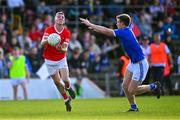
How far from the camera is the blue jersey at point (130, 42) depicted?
18594 millimetres

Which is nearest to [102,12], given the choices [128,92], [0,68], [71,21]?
[71,21]

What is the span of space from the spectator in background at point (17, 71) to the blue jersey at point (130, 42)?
37.9 feet

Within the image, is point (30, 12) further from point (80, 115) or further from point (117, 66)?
point (80, 115)

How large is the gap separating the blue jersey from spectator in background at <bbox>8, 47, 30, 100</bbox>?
1155 cm

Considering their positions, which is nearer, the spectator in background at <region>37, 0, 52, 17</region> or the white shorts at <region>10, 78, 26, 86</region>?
the white shorts at <region>10, 78, 26, 86</region>

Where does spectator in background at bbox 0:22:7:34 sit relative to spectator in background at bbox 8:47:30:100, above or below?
above

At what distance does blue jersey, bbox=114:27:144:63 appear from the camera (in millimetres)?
18594

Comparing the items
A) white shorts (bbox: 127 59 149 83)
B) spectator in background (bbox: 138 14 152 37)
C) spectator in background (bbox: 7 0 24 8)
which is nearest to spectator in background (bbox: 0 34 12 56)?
spectator in background (bbox: 7 0 24 8)

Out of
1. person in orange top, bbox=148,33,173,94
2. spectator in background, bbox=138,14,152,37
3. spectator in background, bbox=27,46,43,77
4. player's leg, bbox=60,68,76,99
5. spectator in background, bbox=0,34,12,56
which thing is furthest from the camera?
spectator in background, bbox=138,14,152,37

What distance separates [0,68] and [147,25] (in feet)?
26.1

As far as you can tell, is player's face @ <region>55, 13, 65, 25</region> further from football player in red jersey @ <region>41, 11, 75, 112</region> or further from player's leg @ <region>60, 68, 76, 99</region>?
player's leg @ <region>60, 68, 76, 99</region>

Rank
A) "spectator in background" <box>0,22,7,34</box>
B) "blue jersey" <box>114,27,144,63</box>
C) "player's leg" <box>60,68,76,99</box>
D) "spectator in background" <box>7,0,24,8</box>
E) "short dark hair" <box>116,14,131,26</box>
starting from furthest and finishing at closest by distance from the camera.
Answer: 1. "spectator in background" <box>7,0,24,8</box>
2. "spectator in background" <box>0,22,7,34</box>
3. "player's leg" <box>60,68,76,99</box>
4. "short dark hair" <box>116,14,131,26</box>
5. "blue jersey" <box>114,27,144,63</box>

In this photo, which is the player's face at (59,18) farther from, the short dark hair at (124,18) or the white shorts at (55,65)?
the short dark hair at (124,18)

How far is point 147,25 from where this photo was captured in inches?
1391
